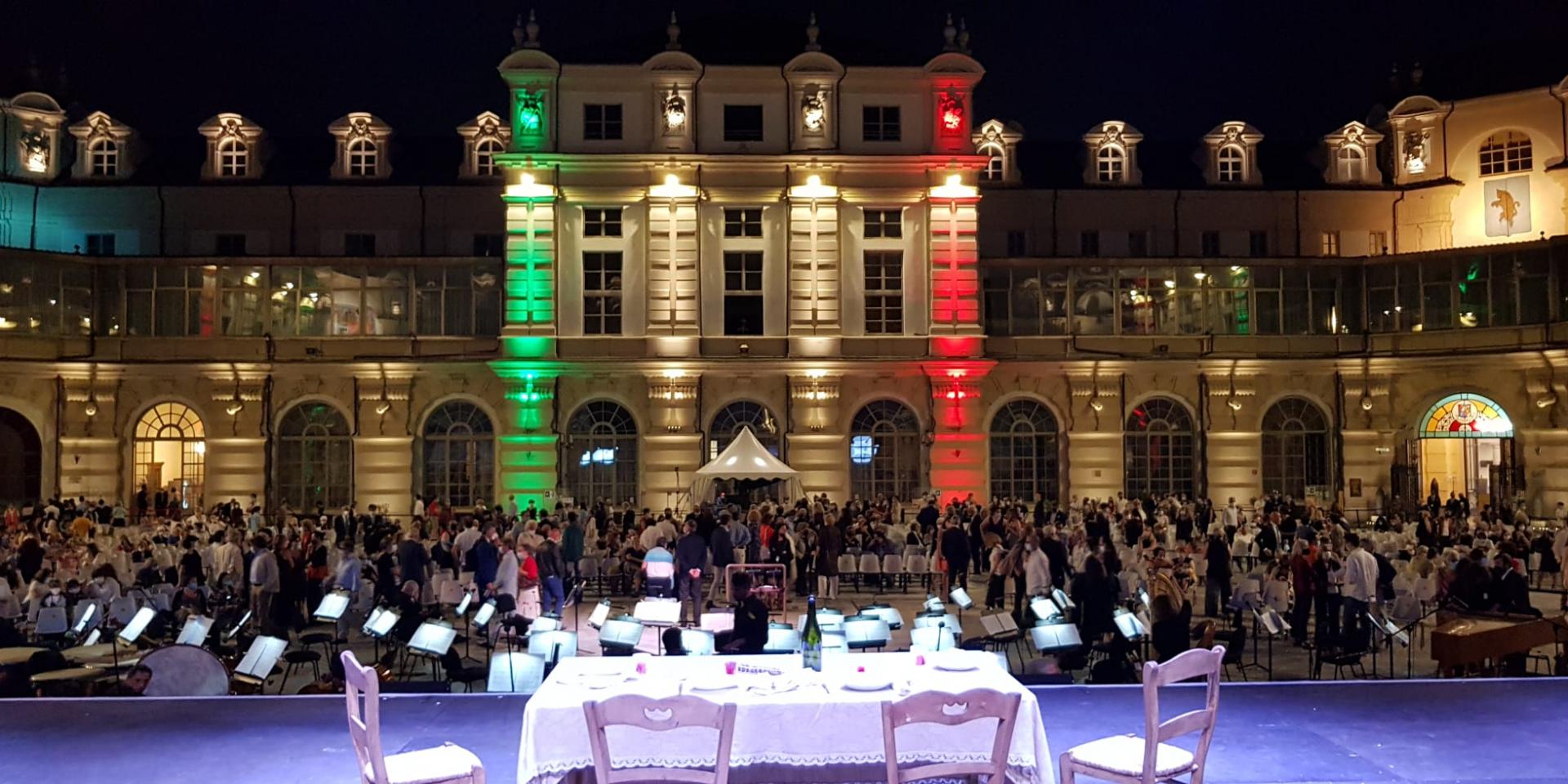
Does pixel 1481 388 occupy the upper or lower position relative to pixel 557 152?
lower

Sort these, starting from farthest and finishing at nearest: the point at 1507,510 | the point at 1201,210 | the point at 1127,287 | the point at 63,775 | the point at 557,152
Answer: the point at 1201,210, the point at 1127,287, the point at 557,152, the point at 1507,510, the point at 63,775

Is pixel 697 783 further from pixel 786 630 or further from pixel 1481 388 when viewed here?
pixel 1481 388

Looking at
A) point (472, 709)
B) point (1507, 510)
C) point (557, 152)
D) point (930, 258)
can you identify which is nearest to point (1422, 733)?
point (472, 709)

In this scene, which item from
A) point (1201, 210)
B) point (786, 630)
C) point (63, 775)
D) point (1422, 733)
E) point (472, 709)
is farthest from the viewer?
point (1201, 210)

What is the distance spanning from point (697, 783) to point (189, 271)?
112 ft

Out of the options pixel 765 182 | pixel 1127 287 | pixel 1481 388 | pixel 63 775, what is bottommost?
pixel 63 775

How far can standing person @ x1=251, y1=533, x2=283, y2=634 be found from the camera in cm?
1834

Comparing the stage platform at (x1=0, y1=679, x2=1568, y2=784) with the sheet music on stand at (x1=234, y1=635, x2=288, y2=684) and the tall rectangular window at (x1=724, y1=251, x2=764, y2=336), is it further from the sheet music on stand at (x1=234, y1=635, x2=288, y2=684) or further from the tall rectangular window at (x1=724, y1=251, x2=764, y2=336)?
the tall rectangular window at (x1=724, y1=251, x2=764, y2=336)

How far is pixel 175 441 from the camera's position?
36875 millimetres

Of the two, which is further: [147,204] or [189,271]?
[147,204]

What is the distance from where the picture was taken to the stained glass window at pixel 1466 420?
35128 mm

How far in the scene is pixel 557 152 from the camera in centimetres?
3444

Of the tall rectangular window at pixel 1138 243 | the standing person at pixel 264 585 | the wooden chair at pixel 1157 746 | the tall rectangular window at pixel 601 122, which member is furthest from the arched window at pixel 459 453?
the wooden chair at pixel 1157 746

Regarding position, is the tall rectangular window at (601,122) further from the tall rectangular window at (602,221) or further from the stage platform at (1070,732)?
the stage platform at (1070,732)
